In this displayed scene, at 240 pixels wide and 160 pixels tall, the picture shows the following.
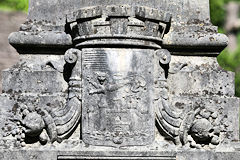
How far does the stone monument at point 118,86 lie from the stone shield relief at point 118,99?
11 mm

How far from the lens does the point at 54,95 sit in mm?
5316

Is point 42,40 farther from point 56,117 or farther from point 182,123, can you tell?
point 182,123

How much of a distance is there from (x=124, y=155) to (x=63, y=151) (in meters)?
0.64

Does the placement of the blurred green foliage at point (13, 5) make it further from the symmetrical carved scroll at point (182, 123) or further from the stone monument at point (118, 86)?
the symmetrical carved scroll at point (182, 123)

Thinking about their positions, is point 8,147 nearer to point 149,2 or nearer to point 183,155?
point 183,155

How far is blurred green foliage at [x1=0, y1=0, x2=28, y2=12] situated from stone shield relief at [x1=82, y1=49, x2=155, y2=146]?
900 centimetres

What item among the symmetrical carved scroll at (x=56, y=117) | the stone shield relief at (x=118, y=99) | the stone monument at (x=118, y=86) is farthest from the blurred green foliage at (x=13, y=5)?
the stone shield relief at (x=118, y=99)

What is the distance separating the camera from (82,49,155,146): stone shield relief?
4.99m

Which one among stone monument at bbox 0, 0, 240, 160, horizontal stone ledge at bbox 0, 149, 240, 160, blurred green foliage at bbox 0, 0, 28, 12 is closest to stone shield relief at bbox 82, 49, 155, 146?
stone monument at bbox 0, 0, 240, 160

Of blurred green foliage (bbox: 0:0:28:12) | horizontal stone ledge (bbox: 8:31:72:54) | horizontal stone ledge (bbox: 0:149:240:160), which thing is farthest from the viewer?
blurred green foliage (bbox: 0:0:28:12)

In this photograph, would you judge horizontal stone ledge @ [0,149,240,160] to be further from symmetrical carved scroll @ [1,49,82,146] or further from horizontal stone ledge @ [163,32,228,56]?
horizontal stone ledge @ [163,32,228,56]

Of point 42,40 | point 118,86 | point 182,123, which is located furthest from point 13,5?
point 182,123

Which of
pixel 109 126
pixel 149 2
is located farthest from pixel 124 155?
pixel 149 2

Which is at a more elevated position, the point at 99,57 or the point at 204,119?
the point at 99,57
